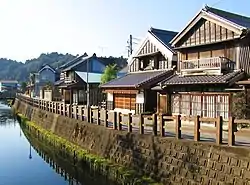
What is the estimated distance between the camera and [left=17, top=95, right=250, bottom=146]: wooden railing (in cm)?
1019

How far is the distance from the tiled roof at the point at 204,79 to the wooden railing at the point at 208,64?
1.95ft

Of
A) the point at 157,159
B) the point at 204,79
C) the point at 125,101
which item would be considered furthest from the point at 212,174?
the point at 125,101

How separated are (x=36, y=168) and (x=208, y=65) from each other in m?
12.3

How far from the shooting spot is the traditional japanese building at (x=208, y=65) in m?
17.3

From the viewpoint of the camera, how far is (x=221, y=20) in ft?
60.2

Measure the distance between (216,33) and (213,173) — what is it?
11.4 meters

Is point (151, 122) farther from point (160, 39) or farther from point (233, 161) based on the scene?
point (160, 39)

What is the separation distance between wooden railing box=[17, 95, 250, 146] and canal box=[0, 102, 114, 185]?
9.53 ft

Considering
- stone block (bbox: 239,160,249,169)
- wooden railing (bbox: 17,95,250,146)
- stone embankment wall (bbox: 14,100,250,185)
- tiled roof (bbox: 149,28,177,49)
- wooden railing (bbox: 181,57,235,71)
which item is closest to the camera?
stone block (bbox: 239,160,249,169)

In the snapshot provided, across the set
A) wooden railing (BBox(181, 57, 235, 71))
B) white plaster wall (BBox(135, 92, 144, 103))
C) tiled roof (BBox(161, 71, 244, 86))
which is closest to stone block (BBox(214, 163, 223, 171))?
tiled roof (BBox(161, 71, 244, 86))

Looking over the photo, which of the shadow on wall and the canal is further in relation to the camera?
the canal

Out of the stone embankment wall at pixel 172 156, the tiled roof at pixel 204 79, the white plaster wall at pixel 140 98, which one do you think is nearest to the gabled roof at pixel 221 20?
the tiled roof at pixel 204 79

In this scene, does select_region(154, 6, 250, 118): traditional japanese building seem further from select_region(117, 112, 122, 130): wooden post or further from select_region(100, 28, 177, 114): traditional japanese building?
select_region(117, 112, 122, 130): wooden post

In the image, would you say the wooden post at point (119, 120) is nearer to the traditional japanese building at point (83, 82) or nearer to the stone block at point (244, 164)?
the stone block at point (244, 164)
